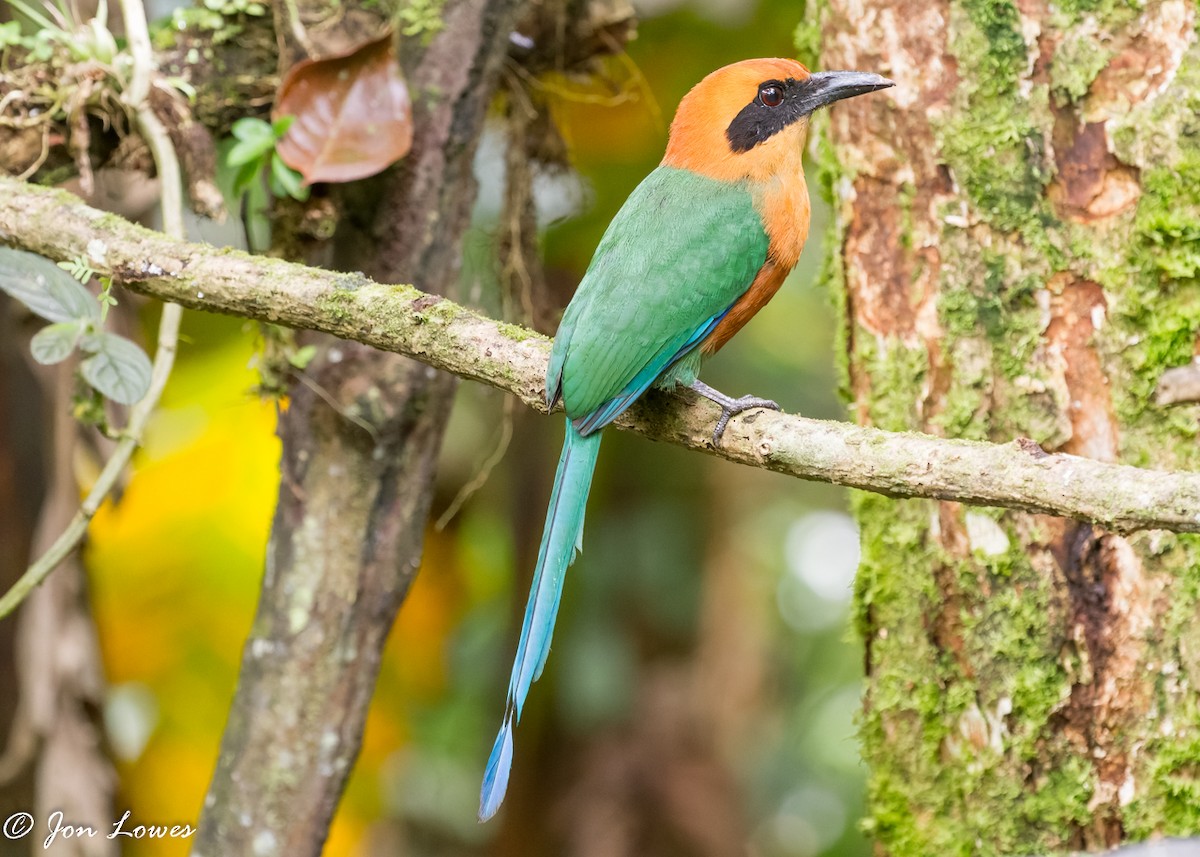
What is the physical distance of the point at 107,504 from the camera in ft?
14.5

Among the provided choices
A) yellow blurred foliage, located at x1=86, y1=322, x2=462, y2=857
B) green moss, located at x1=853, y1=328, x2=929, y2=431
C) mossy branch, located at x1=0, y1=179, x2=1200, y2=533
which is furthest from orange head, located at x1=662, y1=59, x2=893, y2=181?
yellow blurred foliage, located at x1=86, y1=322, x2=462, y2=857

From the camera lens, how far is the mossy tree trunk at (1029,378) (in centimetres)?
247

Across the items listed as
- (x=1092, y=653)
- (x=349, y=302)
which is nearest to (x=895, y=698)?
(x=1092, y=653)

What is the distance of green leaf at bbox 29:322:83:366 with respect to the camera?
247 cm

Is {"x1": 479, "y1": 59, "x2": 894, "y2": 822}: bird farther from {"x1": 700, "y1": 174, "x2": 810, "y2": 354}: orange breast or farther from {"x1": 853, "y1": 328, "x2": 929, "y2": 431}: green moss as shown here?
{"x1": 853, "y1": 328, "x2": 929, "y2": 431}: green moss

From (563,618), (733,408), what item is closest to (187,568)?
(563,618)

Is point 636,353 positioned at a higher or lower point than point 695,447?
higher

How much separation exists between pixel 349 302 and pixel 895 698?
61.5 inches

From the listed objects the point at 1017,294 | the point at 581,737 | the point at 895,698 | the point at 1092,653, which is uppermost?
the point at 1017,294

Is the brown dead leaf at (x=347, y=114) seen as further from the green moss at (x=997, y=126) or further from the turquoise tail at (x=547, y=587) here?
the green moss at (x=997, y=126)

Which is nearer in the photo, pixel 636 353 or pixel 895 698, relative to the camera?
pixel 636 353

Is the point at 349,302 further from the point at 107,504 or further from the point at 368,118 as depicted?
the point at 107,504

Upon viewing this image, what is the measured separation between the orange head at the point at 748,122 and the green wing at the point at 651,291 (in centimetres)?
9

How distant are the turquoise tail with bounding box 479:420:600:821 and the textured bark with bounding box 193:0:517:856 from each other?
73cm
